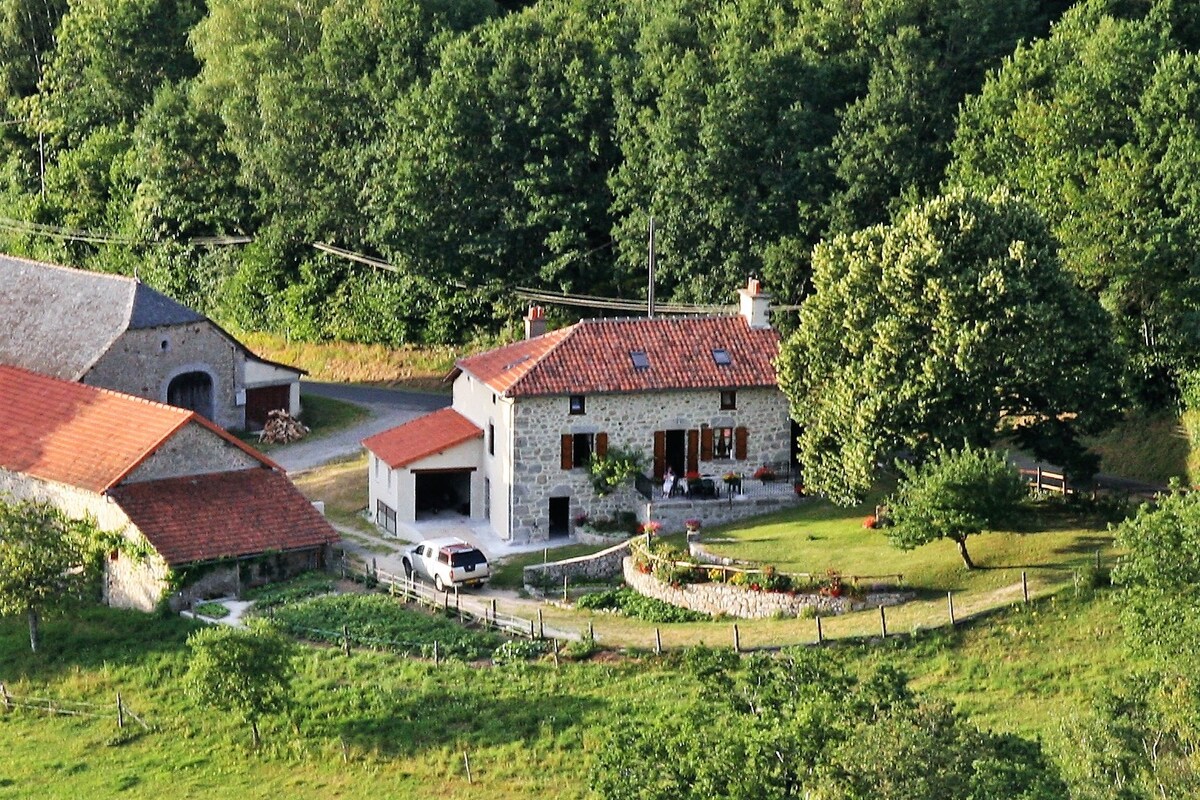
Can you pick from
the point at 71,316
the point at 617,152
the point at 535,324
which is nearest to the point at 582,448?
the point at 535,324

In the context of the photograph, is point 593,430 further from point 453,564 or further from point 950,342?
point 950,342

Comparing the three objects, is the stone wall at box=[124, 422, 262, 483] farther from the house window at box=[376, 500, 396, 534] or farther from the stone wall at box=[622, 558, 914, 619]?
the stone wall at box=[622, 558, 914, 619]

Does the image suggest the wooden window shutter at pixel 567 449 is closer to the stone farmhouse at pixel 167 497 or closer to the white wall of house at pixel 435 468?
the white wall of house at pixel 435 468

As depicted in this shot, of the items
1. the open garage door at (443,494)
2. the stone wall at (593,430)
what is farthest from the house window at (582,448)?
the open garage door at (443,494)

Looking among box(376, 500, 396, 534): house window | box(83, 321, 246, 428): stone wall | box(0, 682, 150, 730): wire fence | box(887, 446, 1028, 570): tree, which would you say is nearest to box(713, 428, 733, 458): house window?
box(887, 446, 1028, 570): tree

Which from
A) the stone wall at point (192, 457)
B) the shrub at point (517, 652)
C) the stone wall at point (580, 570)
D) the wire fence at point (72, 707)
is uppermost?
the stone wall at point (192, 457)

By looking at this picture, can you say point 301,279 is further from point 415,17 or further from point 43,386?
point 43,386
